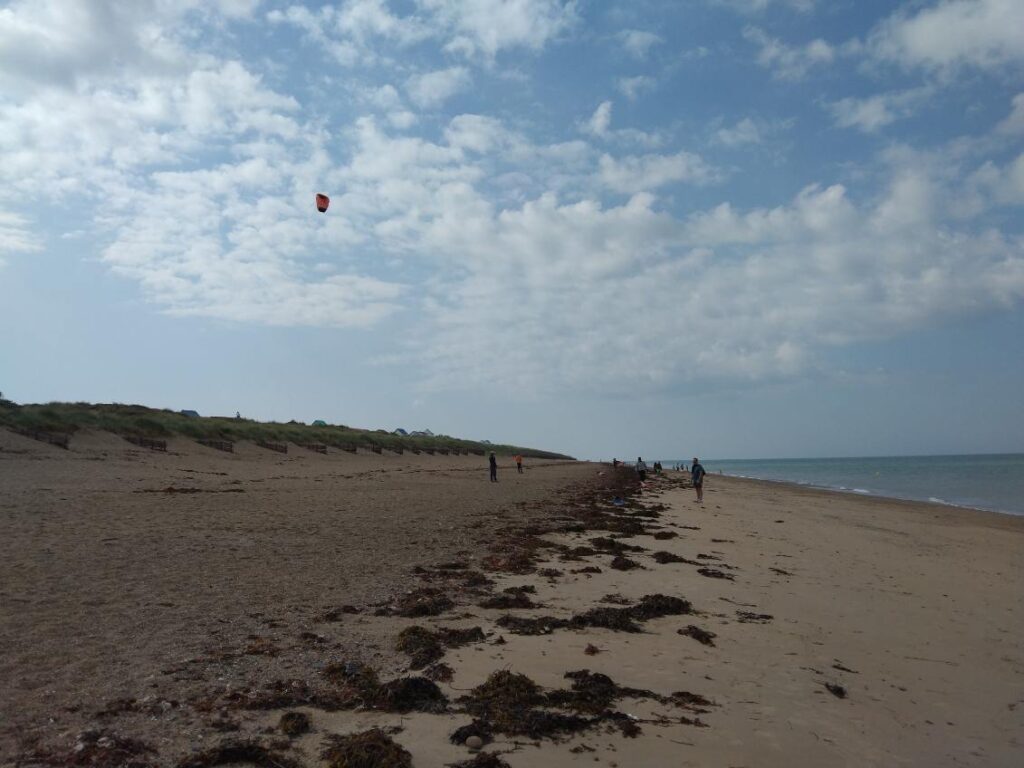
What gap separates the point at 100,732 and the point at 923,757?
5.77 metres

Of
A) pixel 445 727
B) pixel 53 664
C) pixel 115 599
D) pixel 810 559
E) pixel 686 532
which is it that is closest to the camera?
pixel 445 727

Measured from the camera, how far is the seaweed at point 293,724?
4246mm

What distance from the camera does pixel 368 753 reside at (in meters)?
3.94

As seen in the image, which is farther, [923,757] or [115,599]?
[115,599]

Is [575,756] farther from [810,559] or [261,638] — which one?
[810,559]

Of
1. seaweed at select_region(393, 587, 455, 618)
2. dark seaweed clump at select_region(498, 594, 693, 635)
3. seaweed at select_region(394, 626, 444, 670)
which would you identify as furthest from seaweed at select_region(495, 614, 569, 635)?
seaweed at select_region(394, 626, 444, 670)

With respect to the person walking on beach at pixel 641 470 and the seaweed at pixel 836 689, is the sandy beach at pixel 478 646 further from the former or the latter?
the person walking on beach at pixel 641 470

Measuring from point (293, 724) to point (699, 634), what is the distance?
4533 mm

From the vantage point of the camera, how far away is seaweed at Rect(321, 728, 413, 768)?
3.87 meters

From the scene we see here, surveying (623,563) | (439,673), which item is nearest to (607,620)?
(439,673)

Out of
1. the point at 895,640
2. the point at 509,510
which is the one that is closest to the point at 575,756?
the point at 895,640

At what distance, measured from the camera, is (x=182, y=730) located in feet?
13.8

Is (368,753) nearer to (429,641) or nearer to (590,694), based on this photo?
(590,694)

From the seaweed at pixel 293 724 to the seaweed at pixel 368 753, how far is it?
25cm
